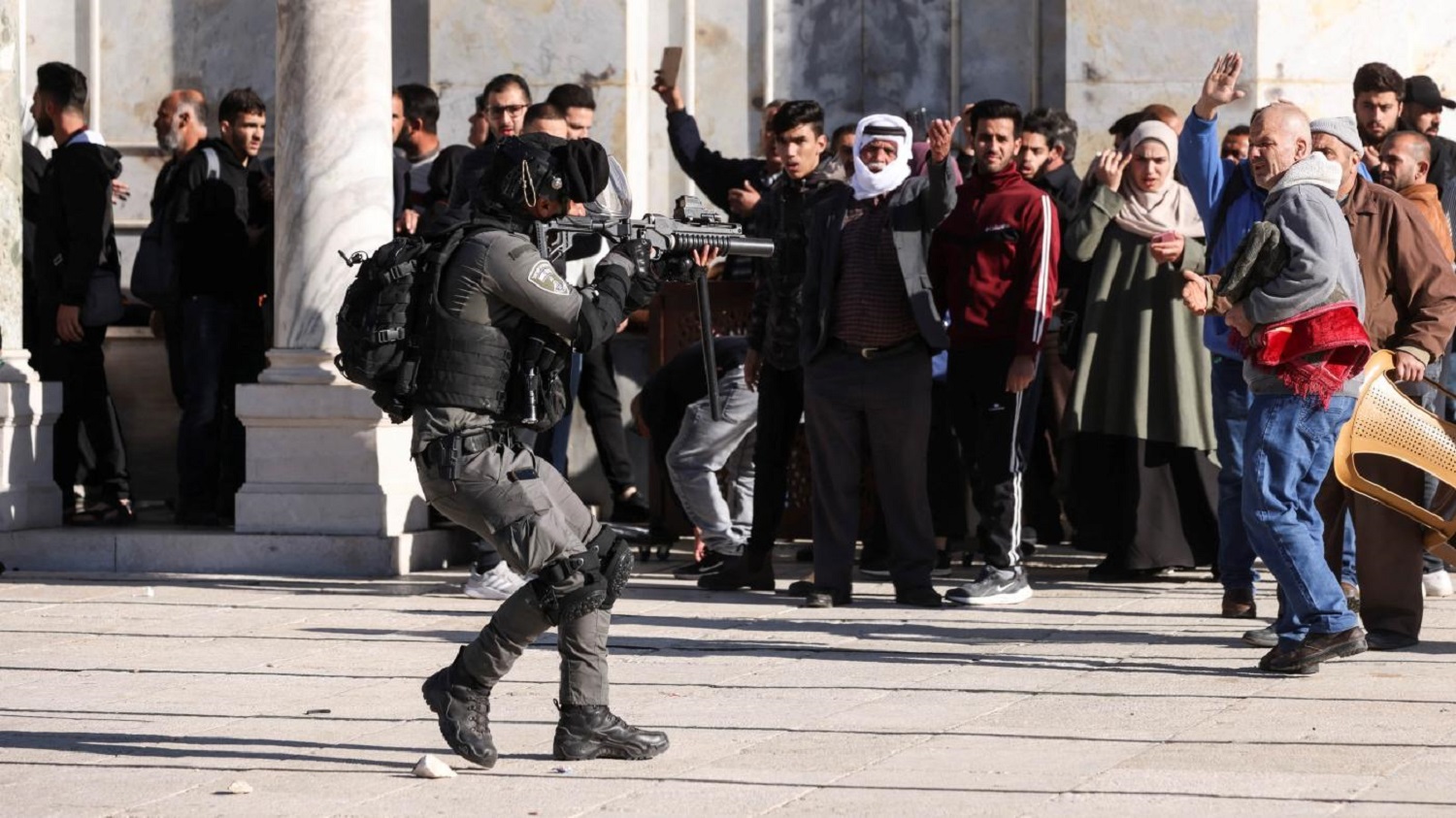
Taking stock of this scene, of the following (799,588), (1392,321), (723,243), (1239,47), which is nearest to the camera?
(723,243)

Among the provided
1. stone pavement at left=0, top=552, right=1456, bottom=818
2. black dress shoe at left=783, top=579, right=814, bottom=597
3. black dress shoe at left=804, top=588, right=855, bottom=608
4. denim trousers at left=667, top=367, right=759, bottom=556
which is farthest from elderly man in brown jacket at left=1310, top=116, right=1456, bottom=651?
denim trousers at left=667, top=367, right=759, bottom=556

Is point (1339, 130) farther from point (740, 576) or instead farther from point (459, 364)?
point (459, 364)

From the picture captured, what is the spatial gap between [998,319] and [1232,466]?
131 cm

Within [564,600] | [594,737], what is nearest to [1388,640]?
[594,737]

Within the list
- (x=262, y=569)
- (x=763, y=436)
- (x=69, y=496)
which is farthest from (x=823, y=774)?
(x=69, y=496)

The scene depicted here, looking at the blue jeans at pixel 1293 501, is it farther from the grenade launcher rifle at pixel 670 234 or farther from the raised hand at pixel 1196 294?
the grenade launcher rifle at pixel 670 234

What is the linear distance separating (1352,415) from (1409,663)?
830 millimetres

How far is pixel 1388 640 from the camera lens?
325 inches

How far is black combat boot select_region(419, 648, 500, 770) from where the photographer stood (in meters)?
6.28

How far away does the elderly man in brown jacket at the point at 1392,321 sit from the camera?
830 cm

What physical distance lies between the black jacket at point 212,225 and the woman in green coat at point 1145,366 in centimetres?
405

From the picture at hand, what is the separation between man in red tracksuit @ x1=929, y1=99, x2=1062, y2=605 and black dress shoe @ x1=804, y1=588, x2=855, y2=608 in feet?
1.37

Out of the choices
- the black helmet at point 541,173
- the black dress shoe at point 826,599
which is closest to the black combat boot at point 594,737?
the black helmet at point 541,173

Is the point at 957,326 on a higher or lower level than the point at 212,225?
lower
